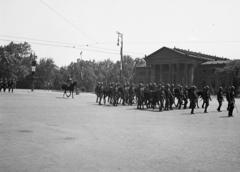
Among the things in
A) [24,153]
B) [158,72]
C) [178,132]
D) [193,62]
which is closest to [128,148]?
[24,153]

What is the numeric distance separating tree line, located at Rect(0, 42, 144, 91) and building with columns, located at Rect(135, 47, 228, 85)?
10137 mm

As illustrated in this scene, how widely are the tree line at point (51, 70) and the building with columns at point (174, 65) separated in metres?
10.1

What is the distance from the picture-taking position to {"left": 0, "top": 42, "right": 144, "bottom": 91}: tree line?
291ft

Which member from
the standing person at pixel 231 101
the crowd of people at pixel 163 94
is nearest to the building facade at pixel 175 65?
the crowd of people at pixel 163 94

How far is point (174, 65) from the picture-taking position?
3369 inches

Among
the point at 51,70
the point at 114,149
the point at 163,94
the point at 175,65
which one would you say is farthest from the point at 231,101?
the point at 51,70

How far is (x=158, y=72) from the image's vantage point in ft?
297

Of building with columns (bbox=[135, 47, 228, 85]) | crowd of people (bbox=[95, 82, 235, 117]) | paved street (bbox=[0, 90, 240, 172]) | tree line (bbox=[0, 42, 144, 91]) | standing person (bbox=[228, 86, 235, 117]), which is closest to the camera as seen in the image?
paved street (bbox=[0, 90, 240, 172])

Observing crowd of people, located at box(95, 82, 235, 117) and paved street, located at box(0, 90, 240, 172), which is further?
crowd of people, located at box(95, 82, 235, 117)

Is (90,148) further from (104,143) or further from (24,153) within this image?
(24,153)

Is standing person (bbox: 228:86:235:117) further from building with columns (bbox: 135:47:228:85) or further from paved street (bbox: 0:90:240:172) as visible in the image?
building with columns (bbox: 135:47:228:85)

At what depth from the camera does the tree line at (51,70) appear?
88.8 metres

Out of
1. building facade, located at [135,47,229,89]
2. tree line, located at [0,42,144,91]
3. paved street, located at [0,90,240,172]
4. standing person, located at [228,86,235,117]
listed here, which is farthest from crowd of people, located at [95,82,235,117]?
building facade, located at [135,47,229,89]

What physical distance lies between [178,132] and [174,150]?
3544mm
